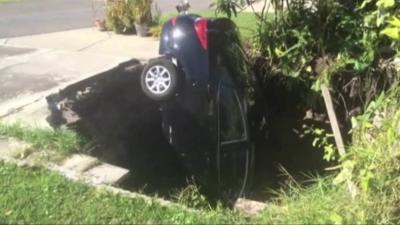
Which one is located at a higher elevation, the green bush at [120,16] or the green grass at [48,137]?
the green bush at [120,16]

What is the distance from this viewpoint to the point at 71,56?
963 cm

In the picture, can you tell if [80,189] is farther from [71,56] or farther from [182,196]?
[71,56]

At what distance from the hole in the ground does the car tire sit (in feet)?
1.13

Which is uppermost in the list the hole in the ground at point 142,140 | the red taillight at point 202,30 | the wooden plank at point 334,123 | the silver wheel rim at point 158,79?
the red taillight at point 202,30

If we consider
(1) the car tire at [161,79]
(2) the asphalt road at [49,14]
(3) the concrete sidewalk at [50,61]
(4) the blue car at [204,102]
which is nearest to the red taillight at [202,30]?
(4) the blue car at [204,102]

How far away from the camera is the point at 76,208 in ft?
14.1

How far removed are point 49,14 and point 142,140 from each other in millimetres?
9873

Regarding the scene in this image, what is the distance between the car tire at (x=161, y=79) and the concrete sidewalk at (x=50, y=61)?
1.19m

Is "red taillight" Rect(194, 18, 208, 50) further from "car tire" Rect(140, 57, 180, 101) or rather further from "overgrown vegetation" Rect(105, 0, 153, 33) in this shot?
"overgrown vegetation" Rect(105, 0, 153, 33)

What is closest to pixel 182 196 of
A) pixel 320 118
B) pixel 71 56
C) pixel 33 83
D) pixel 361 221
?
pixel 361 221

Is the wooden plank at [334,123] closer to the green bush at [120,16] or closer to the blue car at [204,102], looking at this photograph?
the blue car at [204,102]

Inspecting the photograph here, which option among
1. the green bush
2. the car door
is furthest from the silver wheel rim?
the green bush

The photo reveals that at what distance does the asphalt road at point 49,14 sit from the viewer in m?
12.8

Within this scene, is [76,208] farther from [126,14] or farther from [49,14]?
[49,14]
